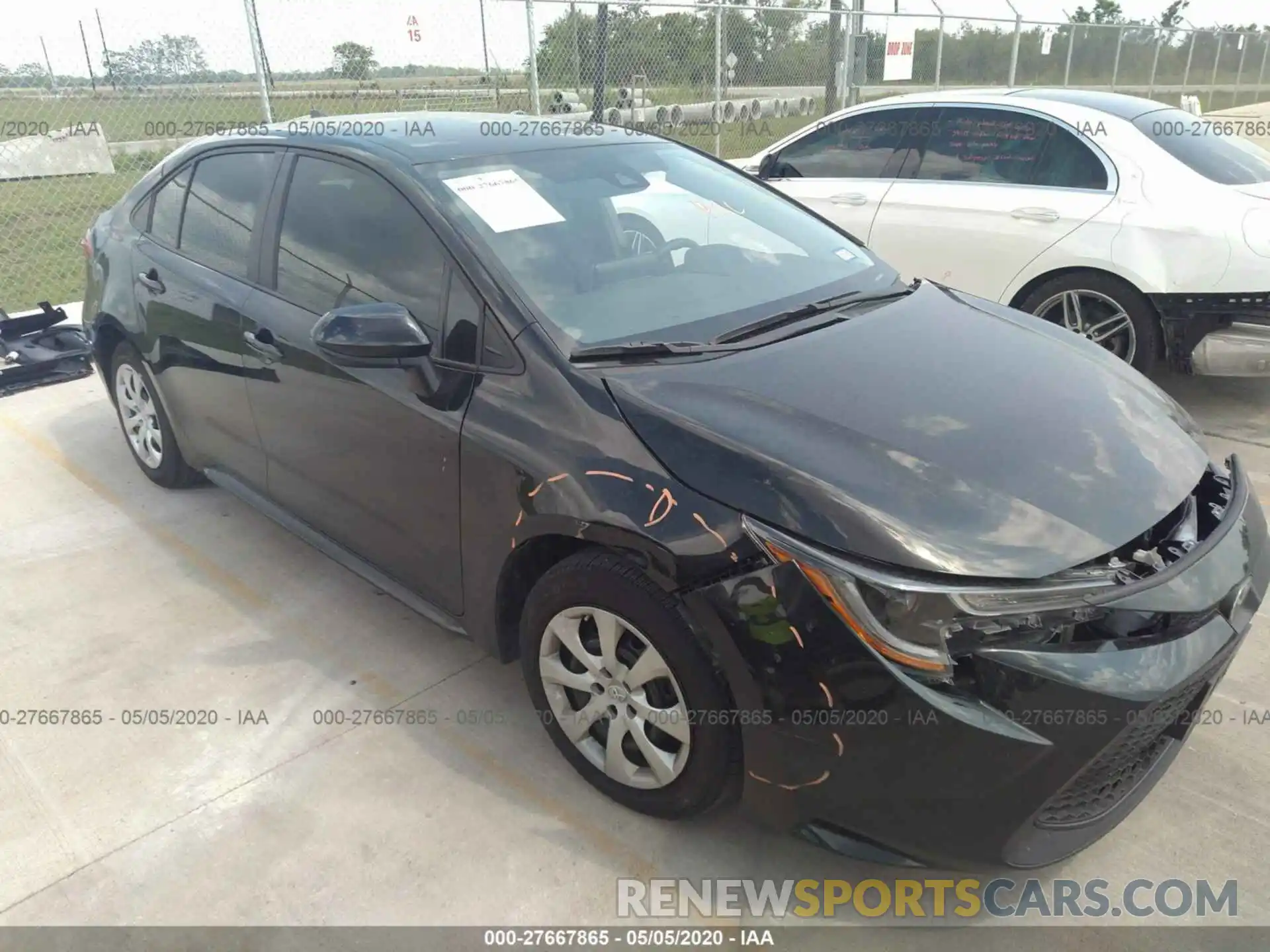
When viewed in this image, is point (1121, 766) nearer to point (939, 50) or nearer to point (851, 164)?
point (851, 164)

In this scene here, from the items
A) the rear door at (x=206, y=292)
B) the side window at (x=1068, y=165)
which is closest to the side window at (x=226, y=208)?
the rear door at (x=206, y=292)

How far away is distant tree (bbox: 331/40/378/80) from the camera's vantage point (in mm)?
9148

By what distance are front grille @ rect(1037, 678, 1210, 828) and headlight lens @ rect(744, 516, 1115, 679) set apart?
0.82 feet

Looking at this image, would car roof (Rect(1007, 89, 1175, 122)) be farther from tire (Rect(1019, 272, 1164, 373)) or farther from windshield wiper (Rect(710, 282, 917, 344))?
windshield wiper (Rect(710, 282, 917, 344))

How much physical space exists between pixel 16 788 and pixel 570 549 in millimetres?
1790

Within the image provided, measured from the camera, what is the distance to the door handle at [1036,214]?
5.02m

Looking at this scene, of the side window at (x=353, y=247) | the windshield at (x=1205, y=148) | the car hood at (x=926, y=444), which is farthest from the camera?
the windshield at (x=1205, y=148)

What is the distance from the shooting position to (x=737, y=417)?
2.24m

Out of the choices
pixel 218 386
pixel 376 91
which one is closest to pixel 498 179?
pixel 218 386

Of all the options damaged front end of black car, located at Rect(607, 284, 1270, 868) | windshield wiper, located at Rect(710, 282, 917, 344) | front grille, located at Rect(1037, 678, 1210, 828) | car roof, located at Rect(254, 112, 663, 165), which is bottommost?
front grille, located at Rect(1037, 678, 1210, 828)

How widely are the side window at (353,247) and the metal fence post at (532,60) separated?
258 inches

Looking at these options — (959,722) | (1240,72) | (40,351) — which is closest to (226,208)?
(959,722)

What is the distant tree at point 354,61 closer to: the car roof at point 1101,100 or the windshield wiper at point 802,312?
the car roof at point 1101,100

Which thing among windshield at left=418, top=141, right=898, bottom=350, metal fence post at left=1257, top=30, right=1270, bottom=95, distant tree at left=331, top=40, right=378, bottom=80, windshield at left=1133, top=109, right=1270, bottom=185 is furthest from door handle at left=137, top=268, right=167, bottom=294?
metal fence post at left=1257, top=30, right=1270, bottom=95
